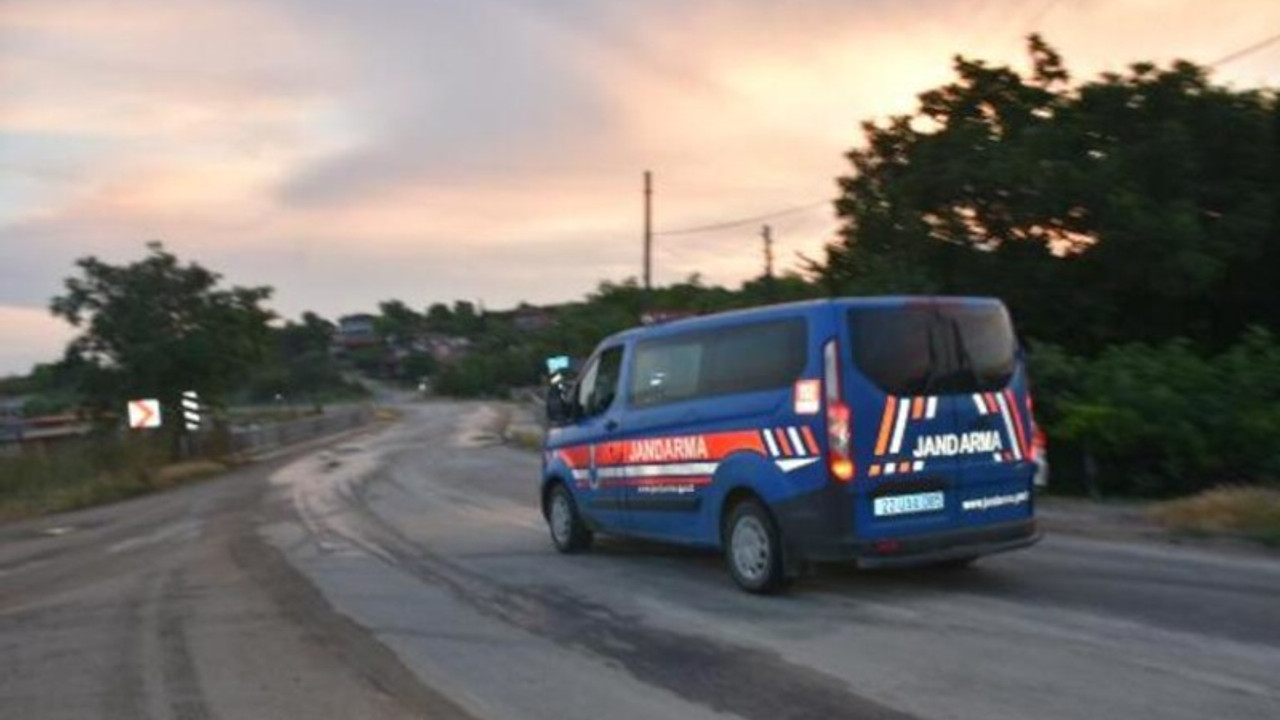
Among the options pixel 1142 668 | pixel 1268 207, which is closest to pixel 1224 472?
pixel 1268 207

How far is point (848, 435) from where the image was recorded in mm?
8875

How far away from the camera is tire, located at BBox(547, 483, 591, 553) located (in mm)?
12461

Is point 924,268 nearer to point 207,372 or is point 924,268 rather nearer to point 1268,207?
point 1268,207

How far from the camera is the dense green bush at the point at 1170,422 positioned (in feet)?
50.1

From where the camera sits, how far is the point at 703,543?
10328mm

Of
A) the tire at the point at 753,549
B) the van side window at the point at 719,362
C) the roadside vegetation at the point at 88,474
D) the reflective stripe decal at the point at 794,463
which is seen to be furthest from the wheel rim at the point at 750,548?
the roadside vegetation at the point at 88,474

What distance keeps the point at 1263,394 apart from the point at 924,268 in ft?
26.4

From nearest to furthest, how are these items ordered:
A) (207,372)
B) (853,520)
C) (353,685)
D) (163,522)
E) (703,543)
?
(353,685) < (853,520) < (703,543) < (163,522) < (207,372)

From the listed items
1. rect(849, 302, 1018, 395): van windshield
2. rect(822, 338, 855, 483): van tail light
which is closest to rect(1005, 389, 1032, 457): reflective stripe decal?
rect(849, 302, 1018, 395): van windshield

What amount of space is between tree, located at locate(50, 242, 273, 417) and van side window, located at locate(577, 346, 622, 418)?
33.5 metres

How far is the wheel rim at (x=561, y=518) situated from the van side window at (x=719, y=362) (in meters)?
1.83

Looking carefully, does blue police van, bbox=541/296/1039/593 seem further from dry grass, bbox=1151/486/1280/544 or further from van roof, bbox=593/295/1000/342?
dry grass, bbox=1151/486/1280/544

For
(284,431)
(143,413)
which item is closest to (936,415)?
(143,413)

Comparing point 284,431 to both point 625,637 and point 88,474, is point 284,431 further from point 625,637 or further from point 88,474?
point 625,637
